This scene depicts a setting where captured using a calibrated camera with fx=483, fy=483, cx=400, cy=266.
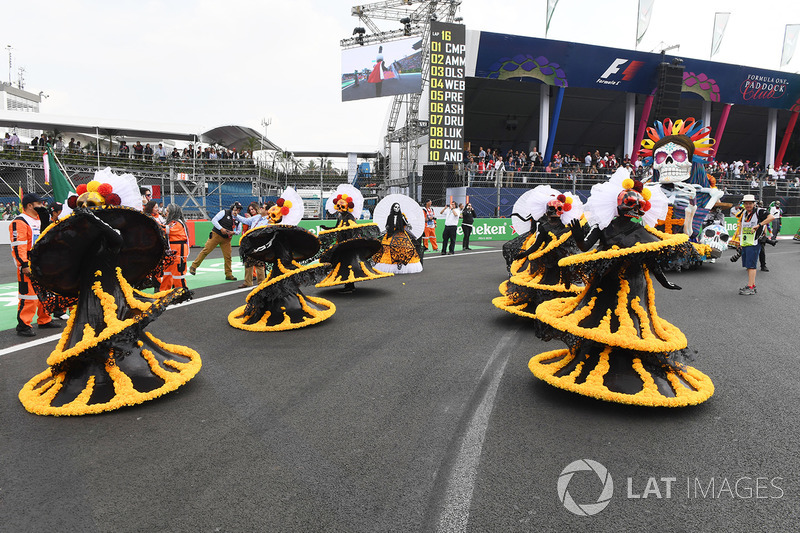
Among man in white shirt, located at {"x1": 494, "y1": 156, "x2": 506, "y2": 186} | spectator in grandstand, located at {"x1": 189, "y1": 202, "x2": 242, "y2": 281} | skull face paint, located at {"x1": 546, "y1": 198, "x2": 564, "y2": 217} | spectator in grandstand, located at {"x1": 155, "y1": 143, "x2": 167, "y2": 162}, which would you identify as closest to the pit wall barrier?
man in white shirt, located at {"x1": 494, "y1": 156, "x2": 506, "y2": 186}

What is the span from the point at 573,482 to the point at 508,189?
21.5 m

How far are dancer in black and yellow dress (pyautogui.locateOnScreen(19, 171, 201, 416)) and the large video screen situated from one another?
25.0 meters

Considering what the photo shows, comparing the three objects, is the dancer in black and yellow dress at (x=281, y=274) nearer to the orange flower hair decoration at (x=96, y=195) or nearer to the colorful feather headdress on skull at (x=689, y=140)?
the orange flower hair decoration at (x=96, y=195)

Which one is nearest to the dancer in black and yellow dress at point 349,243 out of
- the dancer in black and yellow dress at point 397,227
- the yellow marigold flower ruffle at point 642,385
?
the dancer in black and yellow dress at point 397,227

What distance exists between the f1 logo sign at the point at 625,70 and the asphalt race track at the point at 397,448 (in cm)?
2633

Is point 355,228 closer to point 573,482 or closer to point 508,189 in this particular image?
point 573,482

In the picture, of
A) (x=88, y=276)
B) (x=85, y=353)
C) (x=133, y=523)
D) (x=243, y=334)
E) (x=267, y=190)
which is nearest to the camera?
(x=133, y=523)

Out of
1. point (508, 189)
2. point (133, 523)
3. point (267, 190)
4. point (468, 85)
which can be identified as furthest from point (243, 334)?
point (468, 85)

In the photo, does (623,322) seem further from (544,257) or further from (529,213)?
(529,213)

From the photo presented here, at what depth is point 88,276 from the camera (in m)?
3.97

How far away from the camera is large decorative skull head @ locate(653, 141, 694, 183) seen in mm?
11047

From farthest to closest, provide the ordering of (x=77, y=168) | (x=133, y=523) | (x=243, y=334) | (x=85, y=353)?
1. (x=77, y=168)
2. (x=243, y=334)
3. (x=85, y=353)
4. (x=133, y=523)

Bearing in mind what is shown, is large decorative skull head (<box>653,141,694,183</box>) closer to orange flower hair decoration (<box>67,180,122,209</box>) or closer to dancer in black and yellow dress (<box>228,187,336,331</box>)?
dancer in black and yellow dress (<box>228,187,336,331</box>)

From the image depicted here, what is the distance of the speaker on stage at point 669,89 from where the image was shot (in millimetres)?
25578
